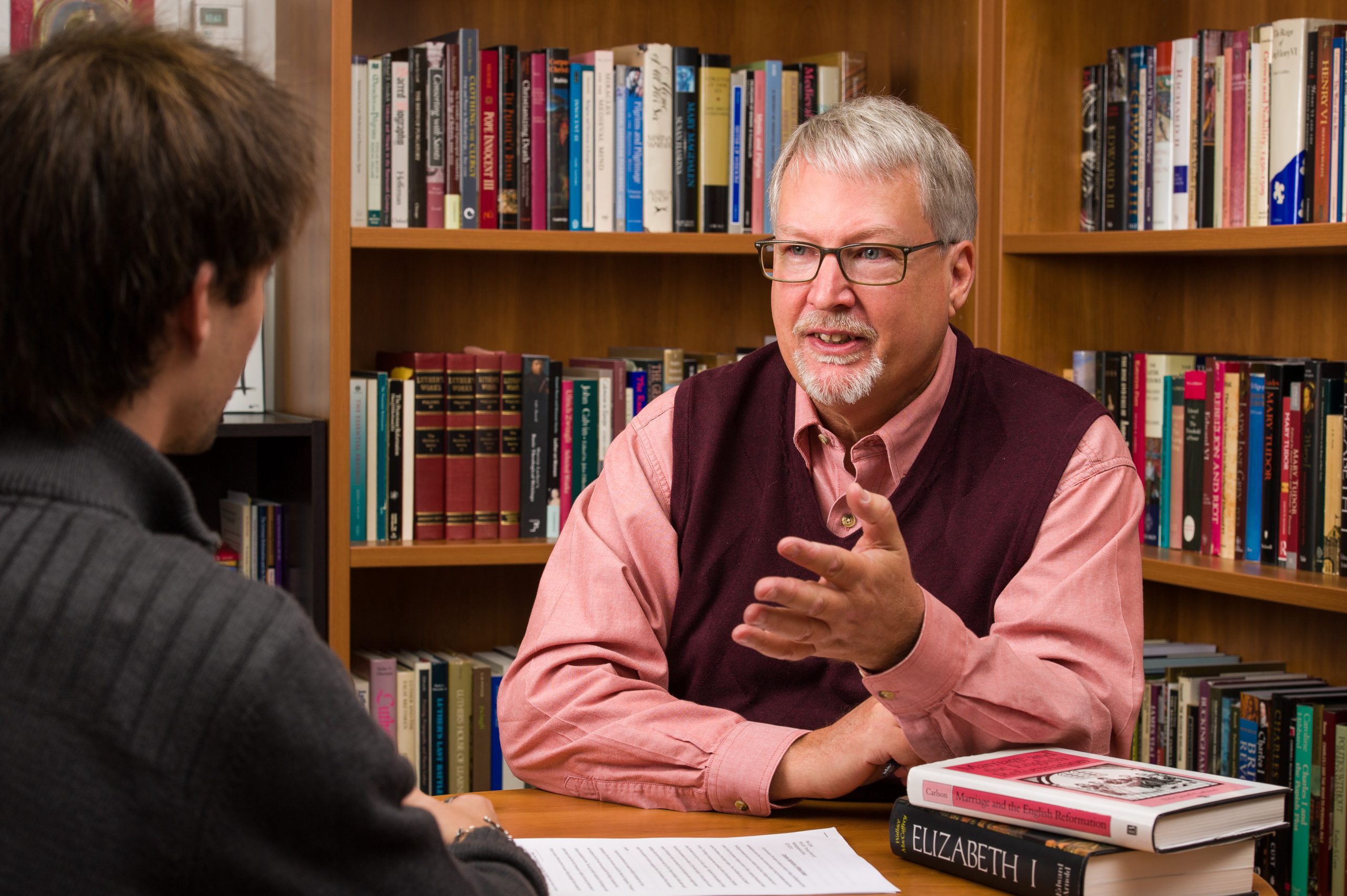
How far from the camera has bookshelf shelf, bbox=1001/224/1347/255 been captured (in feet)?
6.50

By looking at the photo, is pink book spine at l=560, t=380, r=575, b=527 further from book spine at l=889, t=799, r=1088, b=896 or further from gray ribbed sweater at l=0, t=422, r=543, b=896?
gray ribbed sweater at l=0, t=422, r=543, b=896

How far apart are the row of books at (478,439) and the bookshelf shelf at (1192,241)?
57 cm

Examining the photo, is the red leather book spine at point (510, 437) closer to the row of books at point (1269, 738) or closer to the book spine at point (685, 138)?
the book spine at point (685, 138)

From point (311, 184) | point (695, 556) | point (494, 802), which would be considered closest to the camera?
point (311, 184)

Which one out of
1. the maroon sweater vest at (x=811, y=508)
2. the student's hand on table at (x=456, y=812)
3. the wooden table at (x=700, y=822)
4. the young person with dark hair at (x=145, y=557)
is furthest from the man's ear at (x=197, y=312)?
the maroon sweater vest at (x=811, y=508)

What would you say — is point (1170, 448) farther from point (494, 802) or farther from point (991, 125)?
point (494, 802)

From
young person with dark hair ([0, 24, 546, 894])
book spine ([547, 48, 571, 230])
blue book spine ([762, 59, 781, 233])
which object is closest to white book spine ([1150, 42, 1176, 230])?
blue book spine ([762, 59, 781, 233])

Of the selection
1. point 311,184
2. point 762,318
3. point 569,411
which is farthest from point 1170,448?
point 311,184

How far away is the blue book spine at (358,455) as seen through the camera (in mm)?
2246

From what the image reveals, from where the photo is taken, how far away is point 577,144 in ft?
7.73

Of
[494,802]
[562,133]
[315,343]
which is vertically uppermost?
[562,133]

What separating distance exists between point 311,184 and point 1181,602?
2.05 metres

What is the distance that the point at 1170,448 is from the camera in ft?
7.53

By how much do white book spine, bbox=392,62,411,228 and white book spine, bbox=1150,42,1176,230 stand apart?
1.22 metres
